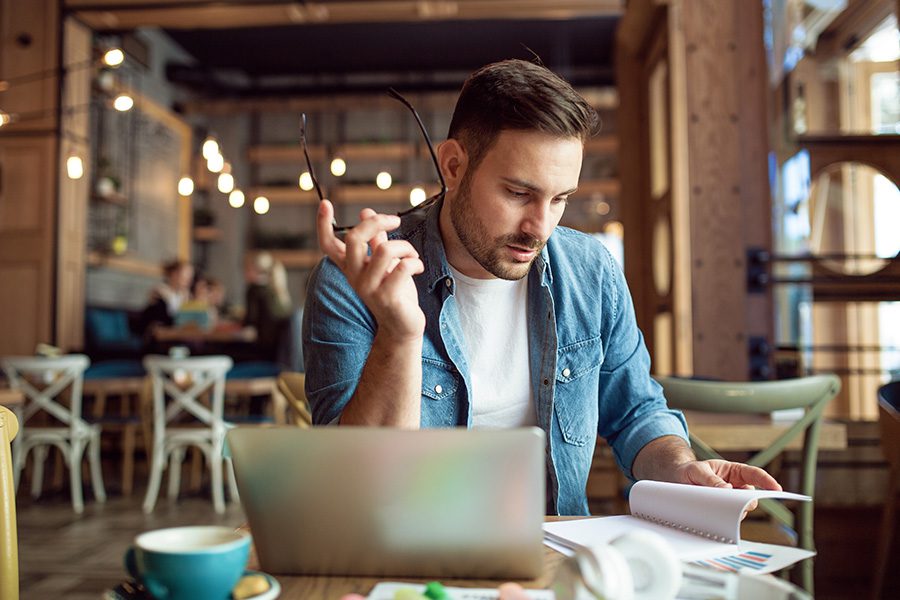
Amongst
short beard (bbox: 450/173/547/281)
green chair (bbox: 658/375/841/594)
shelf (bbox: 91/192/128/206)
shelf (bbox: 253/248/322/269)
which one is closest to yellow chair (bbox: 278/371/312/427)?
short beard (bbox: 450/173/547/281)

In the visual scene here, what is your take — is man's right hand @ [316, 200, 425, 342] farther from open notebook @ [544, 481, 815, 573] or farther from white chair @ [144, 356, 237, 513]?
white chair @ [144, 356, 237, 513]

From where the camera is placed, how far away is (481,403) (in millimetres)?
1411

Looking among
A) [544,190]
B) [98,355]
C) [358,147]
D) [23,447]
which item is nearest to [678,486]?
[544,190]

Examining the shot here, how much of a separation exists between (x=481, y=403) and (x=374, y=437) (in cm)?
73

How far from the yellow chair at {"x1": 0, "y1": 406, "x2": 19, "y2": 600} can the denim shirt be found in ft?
1.46

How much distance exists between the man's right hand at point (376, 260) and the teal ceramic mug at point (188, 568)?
1.29 feet

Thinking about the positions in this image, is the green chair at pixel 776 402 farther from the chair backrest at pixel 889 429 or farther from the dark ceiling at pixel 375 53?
the dark ceiling at pixel 375 53

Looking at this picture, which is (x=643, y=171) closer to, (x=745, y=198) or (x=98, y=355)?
(x=745, y=198)

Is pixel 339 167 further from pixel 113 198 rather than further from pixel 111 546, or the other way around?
pixel 113 198

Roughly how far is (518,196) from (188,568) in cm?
87

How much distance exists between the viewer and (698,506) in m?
0.92

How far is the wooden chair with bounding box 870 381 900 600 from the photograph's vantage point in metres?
2.54

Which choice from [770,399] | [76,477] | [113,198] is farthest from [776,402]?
[113,198]

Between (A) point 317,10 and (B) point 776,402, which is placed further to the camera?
(A) point 317,10
